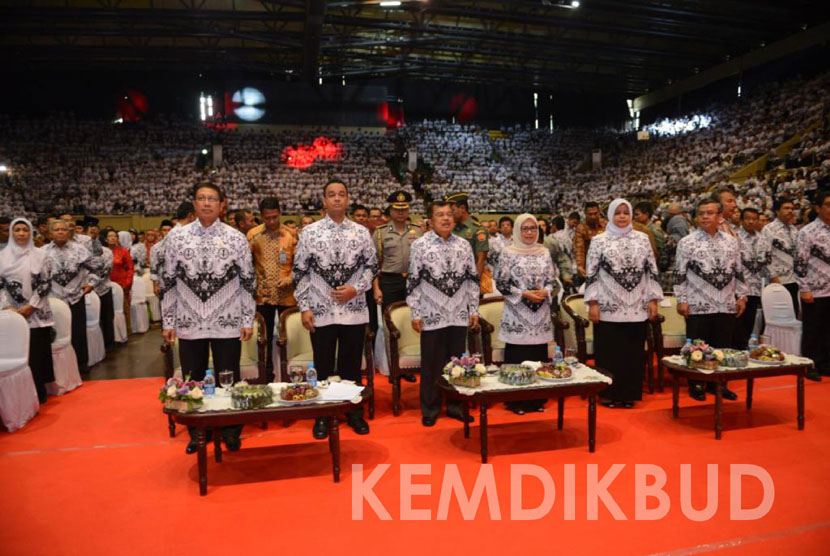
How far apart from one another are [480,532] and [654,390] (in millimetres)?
2998

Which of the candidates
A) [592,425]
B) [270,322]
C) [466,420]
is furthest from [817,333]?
[270,322]

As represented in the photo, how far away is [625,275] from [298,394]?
8.73ft

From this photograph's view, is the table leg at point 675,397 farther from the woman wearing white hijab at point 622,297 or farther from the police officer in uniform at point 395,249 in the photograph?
the police officer in uniform at point 395,249

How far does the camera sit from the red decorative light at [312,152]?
68.9 ft

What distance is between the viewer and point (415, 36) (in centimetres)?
1711

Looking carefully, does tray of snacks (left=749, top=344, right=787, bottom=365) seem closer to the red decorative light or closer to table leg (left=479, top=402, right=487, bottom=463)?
table leg (left=479, top=402, right=487, bottom=463)

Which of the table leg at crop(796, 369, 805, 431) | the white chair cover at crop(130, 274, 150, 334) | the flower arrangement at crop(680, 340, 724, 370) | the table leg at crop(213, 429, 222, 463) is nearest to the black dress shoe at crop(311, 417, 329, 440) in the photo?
the table leg at crop(213, 429, 222, 463)

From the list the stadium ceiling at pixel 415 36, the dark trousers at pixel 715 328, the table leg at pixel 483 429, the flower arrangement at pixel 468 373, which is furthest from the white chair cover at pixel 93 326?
the stadium ceiling at pixel 415 36

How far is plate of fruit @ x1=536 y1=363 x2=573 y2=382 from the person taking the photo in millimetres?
3764

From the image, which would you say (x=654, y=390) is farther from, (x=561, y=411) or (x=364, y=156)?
(x=364, y=156)

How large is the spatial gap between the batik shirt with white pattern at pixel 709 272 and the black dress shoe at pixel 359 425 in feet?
8.83

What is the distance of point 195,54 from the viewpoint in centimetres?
1838

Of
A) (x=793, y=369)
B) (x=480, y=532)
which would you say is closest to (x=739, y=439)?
(x=793, y=369)

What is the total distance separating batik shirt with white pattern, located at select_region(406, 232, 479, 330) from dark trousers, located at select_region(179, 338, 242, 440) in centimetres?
128
